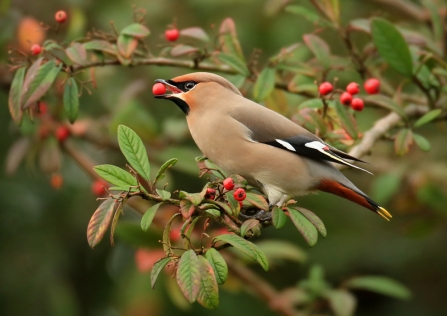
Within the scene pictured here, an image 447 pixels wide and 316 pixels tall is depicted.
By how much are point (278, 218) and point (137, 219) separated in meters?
3.07

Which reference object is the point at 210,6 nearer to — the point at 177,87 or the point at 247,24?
the point at 247,24

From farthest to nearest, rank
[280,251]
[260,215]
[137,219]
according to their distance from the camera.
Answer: [137,219] → [280,251] → [260,215]

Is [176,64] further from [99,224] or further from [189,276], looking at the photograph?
[189,276]

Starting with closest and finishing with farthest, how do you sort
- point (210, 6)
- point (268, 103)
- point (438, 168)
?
point (268, 103)
point (438, 168)
point (210, 6)

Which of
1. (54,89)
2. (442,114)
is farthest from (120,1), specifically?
(442,114)

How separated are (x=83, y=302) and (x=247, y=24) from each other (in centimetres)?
271

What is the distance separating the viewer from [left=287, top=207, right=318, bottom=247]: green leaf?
2570 millimetres

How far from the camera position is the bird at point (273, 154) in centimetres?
320

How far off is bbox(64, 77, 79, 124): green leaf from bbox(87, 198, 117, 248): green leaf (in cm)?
96

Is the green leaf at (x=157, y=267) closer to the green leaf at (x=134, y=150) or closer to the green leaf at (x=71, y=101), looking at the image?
the green leaf at (x=134, y=150)

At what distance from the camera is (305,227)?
8.57 ft

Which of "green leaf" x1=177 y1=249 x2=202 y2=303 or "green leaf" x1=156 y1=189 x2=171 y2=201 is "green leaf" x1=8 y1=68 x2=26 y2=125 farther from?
"green leaf" x1=177 y1=249 x2=202 y2=303

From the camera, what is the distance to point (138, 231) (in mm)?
4074

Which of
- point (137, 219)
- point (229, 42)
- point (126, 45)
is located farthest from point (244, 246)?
point (137, 219)
